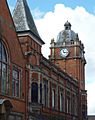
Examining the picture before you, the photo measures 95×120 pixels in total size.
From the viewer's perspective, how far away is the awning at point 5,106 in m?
34.9

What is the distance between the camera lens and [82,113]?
73312 millimetres

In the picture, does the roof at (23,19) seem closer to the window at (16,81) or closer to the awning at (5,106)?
the window at (16,81)

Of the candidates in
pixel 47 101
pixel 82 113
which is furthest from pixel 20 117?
pixel 82 113

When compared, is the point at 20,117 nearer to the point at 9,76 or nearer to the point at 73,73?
the point at 9,76

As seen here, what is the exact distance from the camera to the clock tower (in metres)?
73.8

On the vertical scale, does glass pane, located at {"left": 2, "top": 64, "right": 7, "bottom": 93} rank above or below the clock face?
below

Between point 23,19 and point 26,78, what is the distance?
7037 millimetres

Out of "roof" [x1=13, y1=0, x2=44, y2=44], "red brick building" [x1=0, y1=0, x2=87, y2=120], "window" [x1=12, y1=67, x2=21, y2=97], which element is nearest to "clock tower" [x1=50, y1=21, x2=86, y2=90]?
"red brick building" [x1=0, y1=0, x2=87, y2=120]

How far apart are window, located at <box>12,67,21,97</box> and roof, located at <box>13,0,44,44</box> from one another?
528 centimetres

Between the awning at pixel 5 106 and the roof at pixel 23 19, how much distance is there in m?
10.7

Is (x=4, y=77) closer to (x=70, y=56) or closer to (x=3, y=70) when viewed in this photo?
(x=3, y=70)

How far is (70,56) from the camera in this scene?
245 feet

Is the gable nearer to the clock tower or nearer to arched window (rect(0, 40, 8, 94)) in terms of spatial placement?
arched window (rect(0, 40, 8, 94))

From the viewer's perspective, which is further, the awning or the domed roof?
the domed roof
